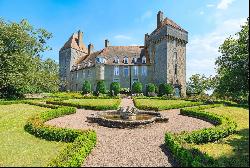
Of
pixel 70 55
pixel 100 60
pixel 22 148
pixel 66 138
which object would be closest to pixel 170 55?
pixel 100 60

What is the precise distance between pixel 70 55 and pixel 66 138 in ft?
177

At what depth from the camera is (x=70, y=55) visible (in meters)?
68.2

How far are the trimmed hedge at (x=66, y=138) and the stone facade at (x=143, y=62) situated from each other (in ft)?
111

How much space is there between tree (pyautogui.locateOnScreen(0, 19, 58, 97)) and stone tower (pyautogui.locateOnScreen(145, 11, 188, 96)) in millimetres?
20407

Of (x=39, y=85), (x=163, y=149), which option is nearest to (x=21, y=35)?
(x=39, y=85)

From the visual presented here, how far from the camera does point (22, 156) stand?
13492 millimetres

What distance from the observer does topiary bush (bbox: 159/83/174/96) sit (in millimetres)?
51125

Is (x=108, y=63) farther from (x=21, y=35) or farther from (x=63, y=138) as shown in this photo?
(x=63, y=138)

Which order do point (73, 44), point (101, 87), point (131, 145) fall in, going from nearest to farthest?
point (131, 145) < point (101, 87) < point (73, 44)

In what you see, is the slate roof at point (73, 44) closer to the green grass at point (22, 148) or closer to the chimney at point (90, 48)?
the chimney at point (90, 48)

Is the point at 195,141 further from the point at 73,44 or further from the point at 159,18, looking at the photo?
the point at 73,44

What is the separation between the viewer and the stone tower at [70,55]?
225 feet


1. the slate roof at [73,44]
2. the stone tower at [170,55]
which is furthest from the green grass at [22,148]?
the slate roof at [73,44]

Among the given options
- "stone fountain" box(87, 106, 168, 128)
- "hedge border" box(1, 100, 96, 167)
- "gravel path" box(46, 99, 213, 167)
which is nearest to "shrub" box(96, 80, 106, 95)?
"stone fountain" box(87, 106, 168, 128)
